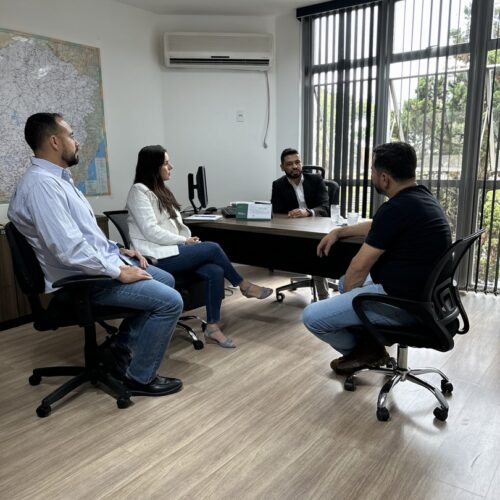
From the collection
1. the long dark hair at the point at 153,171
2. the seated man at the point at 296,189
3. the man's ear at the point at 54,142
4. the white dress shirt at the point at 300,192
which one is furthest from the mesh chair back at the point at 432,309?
the white dress shirt at the point at 300,192

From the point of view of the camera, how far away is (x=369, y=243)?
194 cm

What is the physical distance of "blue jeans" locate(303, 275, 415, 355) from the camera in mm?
1991

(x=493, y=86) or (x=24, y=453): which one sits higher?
(x=493, y=86)

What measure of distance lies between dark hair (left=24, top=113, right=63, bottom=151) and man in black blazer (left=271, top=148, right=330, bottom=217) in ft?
7.11

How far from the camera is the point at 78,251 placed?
2004 millimetres

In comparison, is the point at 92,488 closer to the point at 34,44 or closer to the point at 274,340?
the point at 274,340

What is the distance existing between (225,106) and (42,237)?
312 cm

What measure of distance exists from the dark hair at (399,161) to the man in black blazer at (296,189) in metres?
1.84

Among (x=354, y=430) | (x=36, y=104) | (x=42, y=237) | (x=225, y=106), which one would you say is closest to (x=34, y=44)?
(x=36, y=104)

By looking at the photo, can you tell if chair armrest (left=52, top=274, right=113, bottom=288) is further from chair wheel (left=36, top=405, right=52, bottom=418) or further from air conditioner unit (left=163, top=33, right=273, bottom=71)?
air conditioner unit (left=163, top=33, right=273, bottom=71)

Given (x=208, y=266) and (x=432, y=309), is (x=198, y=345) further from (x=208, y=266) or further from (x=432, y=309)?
(x=432, y=309)

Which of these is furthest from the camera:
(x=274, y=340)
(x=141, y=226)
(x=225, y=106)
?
(x=225, y=106)

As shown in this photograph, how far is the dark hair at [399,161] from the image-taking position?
1.95m

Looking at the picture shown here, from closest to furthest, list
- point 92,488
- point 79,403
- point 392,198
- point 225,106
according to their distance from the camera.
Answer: point 92,488, point 392,198, point 79,403, point 225,106
